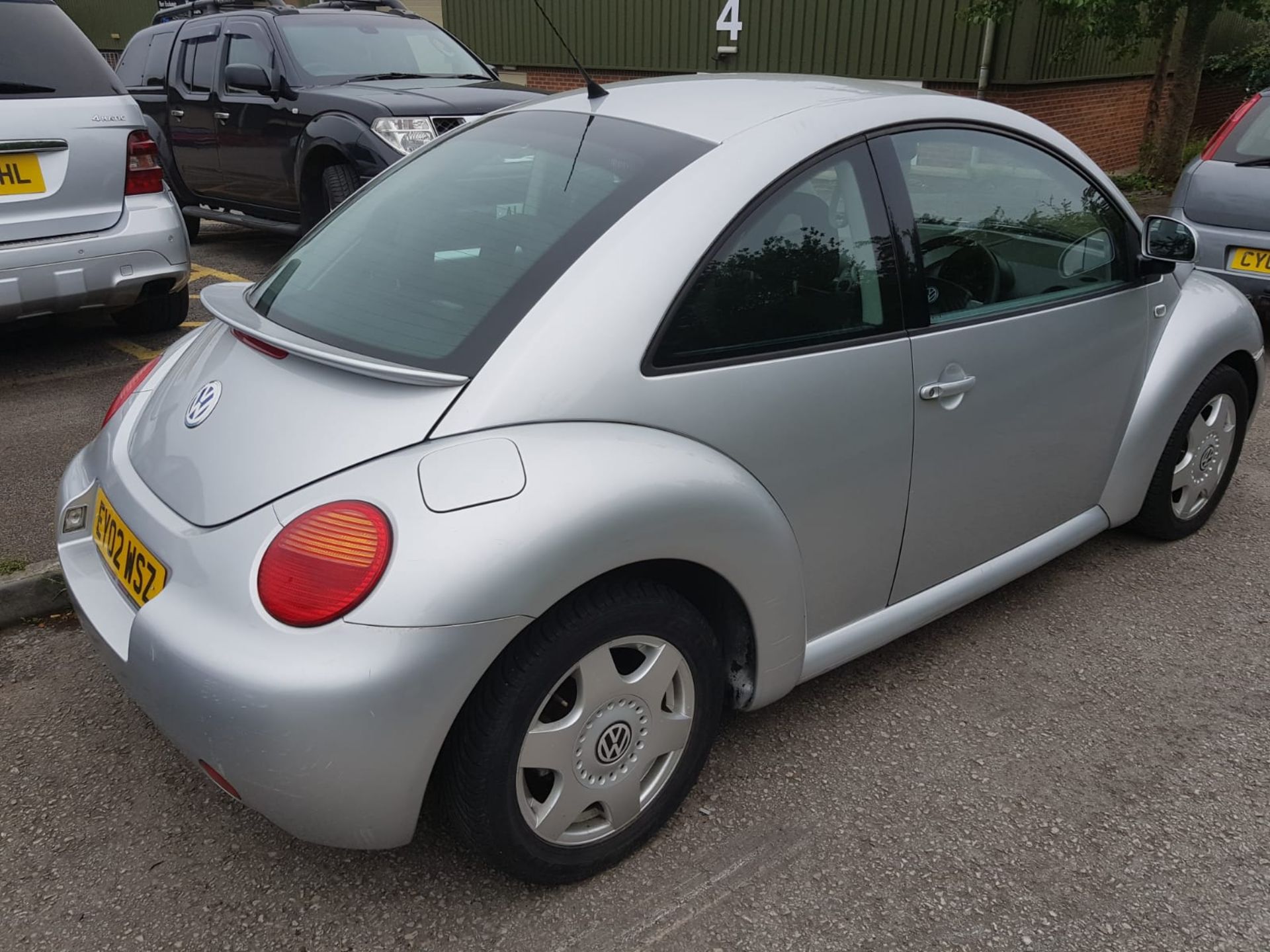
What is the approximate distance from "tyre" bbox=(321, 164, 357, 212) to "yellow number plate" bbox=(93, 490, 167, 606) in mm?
4709

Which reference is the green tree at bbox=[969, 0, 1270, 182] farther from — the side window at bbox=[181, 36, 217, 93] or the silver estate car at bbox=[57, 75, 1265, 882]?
the silver estate car at bbox=[57, 75, 1265, 882]

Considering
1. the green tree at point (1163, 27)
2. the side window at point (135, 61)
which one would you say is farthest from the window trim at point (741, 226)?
the side window at point (135, 61)

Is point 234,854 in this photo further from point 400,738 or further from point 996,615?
point 996,615

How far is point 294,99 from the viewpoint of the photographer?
708 cm

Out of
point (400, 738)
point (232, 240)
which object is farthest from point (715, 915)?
point (232, 240)

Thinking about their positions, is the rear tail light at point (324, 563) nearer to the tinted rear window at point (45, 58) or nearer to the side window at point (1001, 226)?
the side window at point (1001, 226)

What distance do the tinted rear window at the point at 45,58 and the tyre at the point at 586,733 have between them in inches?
169

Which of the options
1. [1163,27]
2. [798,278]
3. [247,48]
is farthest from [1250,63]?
[798,278]

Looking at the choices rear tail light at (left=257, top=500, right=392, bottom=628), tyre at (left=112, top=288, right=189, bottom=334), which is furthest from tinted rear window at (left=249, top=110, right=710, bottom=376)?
tyre at (left=112, top=288, right=189, bottom=334)

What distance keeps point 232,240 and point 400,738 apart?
8.69 metres

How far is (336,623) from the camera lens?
70.2 inches

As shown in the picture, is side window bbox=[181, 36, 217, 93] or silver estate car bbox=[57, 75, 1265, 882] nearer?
silver estate car bbox=[57, 75, 1265, 882]

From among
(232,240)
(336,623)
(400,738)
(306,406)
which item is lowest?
(232,240)

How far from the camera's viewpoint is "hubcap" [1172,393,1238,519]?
3578 mm
